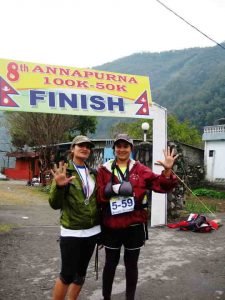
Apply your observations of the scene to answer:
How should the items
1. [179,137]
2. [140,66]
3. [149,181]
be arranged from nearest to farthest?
[149,181] → [179,137] → [140,66]

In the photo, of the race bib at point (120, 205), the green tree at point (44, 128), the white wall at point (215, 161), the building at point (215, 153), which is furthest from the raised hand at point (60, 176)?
the white wall at point (215, 161)

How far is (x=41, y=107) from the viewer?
7.17 m

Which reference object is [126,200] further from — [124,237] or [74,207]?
[74,207]

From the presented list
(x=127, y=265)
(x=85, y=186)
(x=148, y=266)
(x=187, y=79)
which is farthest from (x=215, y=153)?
(x=187, y=79)

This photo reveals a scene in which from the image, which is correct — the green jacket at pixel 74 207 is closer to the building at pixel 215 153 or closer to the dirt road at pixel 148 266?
the dirt road at pixel 148 266

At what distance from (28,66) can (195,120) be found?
155ft

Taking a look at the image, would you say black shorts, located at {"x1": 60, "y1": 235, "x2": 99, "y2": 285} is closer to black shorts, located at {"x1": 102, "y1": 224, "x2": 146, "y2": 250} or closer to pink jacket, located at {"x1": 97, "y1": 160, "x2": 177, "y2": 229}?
black shorts, located at {"x1": 102, "y1": 224, "x2": 146, "y2": 250}

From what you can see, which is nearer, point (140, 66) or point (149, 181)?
point (149, 181)

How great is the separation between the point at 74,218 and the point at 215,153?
20.0 m

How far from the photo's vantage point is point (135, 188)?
351 centimetres

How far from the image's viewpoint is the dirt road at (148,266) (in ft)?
13.9

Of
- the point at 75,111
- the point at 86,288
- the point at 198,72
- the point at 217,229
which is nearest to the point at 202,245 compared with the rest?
the point at 217,229

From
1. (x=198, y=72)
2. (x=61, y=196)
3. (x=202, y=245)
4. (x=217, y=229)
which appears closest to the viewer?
(x=61, y=196)

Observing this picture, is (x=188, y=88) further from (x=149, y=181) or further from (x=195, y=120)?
(x=149, y=181)
